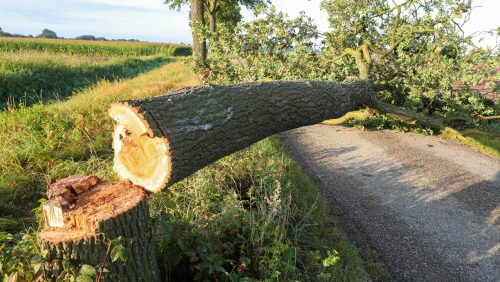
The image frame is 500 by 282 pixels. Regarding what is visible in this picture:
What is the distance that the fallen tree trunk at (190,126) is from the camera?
2369mm

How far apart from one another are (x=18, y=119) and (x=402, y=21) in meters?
9.14

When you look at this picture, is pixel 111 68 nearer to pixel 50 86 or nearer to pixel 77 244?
pixel 50 86

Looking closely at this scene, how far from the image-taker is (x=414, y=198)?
17.5 feet

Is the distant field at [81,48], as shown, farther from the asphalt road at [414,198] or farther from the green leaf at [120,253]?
the green leaf at [120,253]

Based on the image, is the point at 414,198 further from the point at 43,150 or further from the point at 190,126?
the point at 43,150

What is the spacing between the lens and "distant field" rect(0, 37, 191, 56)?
28528mm

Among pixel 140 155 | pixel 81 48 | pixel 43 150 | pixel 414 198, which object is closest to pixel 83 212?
pixel 140 155

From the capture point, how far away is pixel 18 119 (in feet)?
19.1

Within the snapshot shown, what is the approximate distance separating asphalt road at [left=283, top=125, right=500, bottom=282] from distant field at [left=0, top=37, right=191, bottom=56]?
26.9 m

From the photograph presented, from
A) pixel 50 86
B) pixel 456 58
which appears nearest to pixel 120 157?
pixel 456 58

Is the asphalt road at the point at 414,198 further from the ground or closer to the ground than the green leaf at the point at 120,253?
closer to the ground

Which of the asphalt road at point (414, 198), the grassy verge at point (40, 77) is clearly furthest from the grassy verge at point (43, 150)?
the grassy verge at point (40, 77)

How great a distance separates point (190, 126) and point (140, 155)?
0.42 metres

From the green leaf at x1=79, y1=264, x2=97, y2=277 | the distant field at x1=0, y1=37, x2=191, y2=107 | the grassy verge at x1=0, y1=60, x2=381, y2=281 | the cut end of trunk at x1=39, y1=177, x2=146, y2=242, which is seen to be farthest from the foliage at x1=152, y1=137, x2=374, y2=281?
the distant field at x1=0, y1=37, x2=191, y2=107
